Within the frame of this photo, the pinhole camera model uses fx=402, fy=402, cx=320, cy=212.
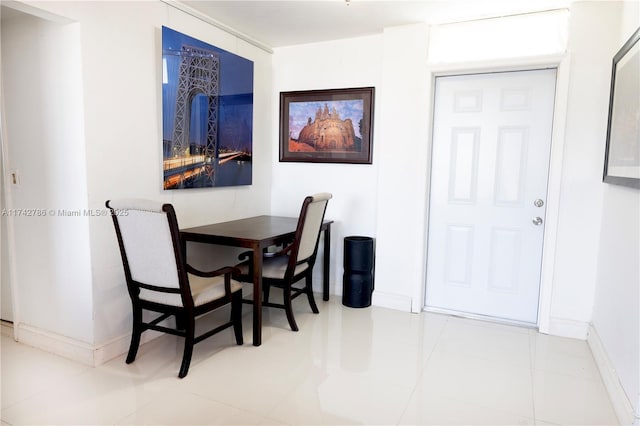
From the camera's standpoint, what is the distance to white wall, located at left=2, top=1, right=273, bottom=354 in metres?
2.35

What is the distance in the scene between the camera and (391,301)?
141 inches

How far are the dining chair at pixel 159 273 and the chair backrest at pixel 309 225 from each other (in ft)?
1.91

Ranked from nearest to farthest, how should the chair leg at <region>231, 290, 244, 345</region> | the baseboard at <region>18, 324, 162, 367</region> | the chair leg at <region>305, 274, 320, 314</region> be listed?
1. the baseboard at <region>18, 324, 162, 367</region>
2. the chair leg at <region>231, 290, 244, 345</region>
3. the chair leg at <region>305, 274, 320, 314</region>

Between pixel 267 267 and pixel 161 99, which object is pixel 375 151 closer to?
pixel 267 267

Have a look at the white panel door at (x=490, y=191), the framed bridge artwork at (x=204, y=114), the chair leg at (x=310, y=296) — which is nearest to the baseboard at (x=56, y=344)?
the framed bridge artwork at (x=204, y=114)

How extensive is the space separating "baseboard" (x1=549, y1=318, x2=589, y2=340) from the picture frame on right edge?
109cm

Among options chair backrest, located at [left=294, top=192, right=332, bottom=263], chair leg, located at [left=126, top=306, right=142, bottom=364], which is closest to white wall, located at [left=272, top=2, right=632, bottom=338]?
chair backrest, located at [left=294, top=192, right=332, bottom=263]

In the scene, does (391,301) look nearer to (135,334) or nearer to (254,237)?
(254,237)

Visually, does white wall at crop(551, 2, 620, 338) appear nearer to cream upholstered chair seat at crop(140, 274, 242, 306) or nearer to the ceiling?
the ceiling

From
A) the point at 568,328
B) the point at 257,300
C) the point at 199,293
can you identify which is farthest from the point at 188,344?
the point at 568,328

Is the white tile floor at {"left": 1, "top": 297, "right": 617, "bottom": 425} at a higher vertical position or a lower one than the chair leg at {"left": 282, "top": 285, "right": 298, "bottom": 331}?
lower

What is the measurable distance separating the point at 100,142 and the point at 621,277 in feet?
10.2

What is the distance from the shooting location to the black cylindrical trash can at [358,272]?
11.7 feet

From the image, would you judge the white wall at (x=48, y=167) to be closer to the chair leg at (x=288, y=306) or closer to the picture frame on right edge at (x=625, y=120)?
the chair leg at (x=288, y=306)
